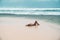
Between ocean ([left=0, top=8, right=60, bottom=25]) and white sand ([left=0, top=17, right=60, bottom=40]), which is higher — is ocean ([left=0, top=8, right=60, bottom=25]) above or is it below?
above

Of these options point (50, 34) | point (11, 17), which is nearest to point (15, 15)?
point (11, 17)

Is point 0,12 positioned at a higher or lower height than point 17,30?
higher

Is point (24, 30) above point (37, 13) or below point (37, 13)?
below

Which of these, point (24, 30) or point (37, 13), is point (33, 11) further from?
point (24, 30)

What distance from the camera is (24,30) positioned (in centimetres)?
136

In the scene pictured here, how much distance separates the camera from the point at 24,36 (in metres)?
1.36

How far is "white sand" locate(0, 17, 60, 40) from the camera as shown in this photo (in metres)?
1.34

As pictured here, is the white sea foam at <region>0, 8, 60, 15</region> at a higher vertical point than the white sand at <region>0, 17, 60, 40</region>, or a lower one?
higher

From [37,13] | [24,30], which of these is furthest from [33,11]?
[24,30]

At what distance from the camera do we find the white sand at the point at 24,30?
4.40 feet

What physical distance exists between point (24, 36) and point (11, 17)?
0.26 m

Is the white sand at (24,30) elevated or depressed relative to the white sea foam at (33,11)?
depressed

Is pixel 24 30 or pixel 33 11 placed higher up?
pixel 33 11

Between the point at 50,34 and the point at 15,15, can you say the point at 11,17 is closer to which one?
the point at 15,15
